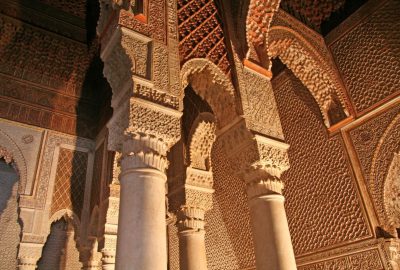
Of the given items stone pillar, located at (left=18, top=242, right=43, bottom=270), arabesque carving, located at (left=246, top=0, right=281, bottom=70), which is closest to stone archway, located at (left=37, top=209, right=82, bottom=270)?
stone pillar, located at (left=18, top=242, right=43, bottom=270)

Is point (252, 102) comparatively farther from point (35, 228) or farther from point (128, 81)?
point (35, 228)

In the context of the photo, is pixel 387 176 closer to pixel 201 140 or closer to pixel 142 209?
Result: pixel 201 140

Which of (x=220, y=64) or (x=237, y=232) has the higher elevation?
(x=220, y=64)

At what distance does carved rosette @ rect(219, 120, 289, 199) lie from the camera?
347cm

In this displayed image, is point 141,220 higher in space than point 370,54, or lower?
lower

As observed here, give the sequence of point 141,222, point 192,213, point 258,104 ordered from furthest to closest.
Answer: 1. point 192,213
2. point 258,104
3. point 141,222

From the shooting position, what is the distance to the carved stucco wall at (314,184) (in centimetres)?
464

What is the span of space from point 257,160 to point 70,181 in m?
3.99

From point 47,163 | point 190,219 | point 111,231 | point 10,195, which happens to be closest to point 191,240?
point 190,219

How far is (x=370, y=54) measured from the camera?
484cm

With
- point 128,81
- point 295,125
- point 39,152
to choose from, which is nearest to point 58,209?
point 39,152

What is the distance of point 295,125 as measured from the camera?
5777 mm

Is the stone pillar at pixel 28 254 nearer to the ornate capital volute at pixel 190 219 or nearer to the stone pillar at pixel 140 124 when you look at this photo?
the ornate capital volute at pixel 190 219

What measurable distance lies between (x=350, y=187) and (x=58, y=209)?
4631 mm
